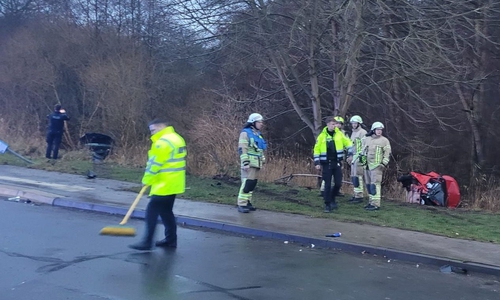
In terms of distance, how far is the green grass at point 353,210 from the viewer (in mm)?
11602

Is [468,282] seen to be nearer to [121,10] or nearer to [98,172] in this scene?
[98,172]

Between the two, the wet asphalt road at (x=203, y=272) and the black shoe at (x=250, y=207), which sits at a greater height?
the black shoe at (x=250, y=207)

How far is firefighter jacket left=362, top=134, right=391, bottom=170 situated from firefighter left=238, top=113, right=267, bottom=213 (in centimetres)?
240

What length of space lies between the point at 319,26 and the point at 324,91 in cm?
284

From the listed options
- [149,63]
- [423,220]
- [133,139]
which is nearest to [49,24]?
[149,63]

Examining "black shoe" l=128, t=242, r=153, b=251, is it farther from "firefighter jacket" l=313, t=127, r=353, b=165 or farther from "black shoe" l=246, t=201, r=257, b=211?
"firefighter jacket" l=313, t=127, r=353, b=165

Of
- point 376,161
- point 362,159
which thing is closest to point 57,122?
point 362,159

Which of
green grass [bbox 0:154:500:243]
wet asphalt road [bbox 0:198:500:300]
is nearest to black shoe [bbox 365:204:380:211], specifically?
green grass [bbox 0:154:500:243]

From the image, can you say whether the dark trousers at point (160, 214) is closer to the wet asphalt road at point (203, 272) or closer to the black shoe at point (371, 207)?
the wet asphalt road at point (203, 272)

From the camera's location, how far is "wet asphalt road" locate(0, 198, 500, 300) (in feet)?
23.7

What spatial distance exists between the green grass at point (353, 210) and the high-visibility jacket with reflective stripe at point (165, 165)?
12.7 feet

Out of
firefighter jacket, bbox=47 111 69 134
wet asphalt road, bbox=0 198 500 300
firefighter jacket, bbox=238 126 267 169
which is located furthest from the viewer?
firefighter jacket, bbox=47 111 69 134

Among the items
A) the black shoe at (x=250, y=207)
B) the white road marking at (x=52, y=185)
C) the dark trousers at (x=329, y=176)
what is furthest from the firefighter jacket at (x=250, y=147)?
the white road marking at (x=52, y=185)

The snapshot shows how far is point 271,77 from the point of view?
811 inches
